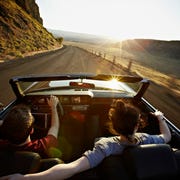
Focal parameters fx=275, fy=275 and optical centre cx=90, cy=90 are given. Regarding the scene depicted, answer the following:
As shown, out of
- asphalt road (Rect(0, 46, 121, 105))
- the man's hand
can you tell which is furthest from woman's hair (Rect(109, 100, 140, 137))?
asphalt road (Rect(0, 46, 121, 105))

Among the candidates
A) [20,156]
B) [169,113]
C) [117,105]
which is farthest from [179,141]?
[169,113]

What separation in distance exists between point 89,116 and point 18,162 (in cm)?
218

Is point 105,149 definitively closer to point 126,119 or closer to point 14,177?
point 126,119

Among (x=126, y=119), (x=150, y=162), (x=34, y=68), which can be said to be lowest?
(x=34, y=68)

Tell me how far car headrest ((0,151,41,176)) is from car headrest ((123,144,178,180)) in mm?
672

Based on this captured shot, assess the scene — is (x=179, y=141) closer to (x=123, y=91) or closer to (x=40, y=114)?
(x=123, y=91)

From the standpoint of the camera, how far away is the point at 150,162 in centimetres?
196

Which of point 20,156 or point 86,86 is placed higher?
point 20,156

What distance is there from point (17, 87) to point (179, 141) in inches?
84.3

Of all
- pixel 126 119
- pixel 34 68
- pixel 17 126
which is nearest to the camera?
pixel 17 126

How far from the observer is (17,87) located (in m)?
3.67

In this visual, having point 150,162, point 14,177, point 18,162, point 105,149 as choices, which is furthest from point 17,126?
point 150,162

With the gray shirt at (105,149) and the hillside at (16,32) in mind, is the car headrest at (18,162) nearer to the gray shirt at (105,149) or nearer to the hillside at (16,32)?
the gray shirt at (105,149)

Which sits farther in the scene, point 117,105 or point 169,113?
point 169,113
